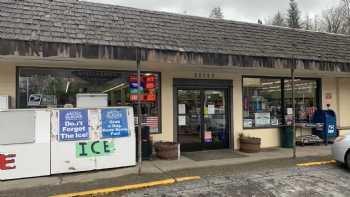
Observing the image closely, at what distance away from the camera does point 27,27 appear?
21.5ft

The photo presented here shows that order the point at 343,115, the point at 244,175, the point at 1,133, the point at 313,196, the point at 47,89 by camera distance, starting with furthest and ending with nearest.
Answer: the point at 343,115 → the point at 47,89 → the point at 244,175 → the point at 1,133 → the point at 313,196

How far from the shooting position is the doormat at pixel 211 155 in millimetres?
8844

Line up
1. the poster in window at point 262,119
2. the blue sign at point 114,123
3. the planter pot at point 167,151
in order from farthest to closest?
1. the poster in window at point 262,119
2. the planter pot at point 167,151
3. the blue sign at point 114,123

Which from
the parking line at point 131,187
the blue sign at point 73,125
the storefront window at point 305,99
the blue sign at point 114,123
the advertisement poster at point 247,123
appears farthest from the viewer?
the storefront window at point 305,99

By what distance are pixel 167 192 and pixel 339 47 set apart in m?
8.51

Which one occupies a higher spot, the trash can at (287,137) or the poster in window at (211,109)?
the poster in window at (211,109)

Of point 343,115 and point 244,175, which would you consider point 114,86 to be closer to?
point 244,175

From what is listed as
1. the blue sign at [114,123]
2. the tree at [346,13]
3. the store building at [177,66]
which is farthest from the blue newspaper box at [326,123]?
the tree at [346,13]

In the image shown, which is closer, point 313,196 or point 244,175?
point 313,196

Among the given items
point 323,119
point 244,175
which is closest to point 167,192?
point 244,175

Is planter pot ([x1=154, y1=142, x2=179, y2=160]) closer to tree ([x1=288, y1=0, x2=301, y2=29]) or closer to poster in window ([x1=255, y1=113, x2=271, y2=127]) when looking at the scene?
poster in window ([x1=255, y1=113, x2=271, y2=127])

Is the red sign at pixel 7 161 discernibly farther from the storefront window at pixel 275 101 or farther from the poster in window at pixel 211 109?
the storefront window at pixel 275 101

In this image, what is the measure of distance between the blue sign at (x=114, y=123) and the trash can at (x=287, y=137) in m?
6.03

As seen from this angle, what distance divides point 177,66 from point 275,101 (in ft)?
14.1
